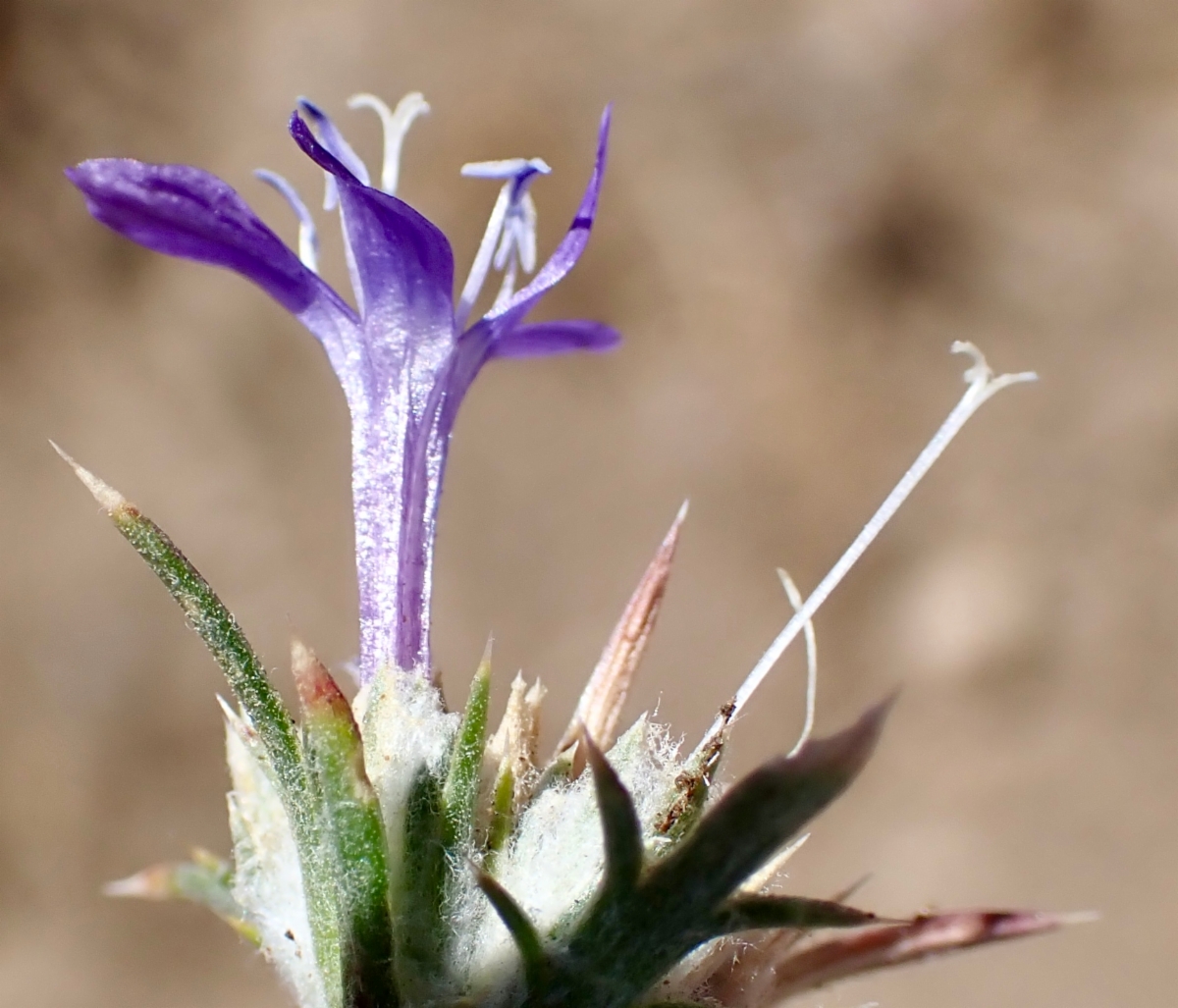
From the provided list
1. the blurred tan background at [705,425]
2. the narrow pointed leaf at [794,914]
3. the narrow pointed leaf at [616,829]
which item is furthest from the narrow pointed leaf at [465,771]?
the blurred tan background at [705,425]

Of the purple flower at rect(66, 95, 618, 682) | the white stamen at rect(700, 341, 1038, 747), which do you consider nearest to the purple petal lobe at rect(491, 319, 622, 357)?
the purple flower at rect(66, 95, 618, 682)

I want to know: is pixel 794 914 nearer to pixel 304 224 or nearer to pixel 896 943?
pixel 896 943

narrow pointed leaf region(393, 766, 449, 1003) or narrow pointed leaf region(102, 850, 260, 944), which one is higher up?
narrow pointed leaf region(102, 850, 260, 944)

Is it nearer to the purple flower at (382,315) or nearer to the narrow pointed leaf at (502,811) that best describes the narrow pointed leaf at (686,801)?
the narrow pointed leaf at (502,811)

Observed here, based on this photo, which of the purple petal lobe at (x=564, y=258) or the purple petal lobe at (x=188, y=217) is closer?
the purple petal lobe at (x=188, y=217)

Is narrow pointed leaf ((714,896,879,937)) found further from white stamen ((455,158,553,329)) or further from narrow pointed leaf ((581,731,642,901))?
white stamen ((455,158,553,329))

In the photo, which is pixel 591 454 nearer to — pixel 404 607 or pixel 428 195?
pixel 428 195
